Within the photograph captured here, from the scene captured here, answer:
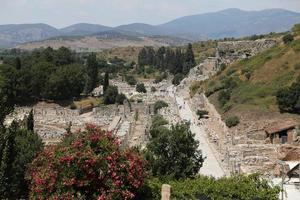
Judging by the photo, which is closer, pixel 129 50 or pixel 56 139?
pixel 56 139

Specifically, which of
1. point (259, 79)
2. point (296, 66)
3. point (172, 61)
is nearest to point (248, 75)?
point (259, 79)

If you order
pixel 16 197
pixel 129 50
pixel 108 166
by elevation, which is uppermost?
pixel 108 166

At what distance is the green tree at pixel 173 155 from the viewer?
25.7 metres

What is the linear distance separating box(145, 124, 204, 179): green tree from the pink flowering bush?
672cm

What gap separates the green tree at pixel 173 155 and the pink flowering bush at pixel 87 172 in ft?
22.0

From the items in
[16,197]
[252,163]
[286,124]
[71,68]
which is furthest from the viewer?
[71,68]

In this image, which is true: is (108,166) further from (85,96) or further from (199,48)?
(199,48)

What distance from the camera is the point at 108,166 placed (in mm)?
18125

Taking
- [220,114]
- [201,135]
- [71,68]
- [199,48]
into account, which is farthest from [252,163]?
[199,48]

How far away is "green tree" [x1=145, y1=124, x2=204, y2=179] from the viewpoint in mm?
25672

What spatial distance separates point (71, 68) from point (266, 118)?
43335 millimetres

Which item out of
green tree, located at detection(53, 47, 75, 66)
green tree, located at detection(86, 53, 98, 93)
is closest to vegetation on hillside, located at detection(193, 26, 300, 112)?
green tree, located at detection(86, 53, 98, 93)

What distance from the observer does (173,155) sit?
26.0 meters

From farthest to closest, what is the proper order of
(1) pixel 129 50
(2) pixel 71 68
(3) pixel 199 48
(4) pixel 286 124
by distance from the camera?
1. (1) pixel 129 50
2. (3) pixel 199 48
3. (2) pixel 71 68
4. (4) pixel 286 124
